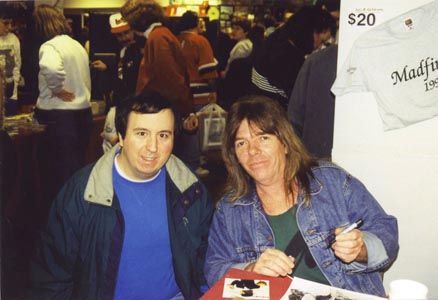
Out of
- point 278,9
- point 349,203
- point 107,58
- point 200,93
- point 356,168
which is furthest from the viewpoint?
point 278,9

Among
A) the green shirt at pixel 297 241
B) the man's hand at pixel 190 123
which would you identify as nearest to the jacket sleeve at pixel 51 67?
the man's hand at pixel 190 123

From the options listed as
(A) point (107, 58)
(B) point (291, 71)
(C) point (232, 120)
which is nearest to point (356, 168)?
(C) point (232, 120)

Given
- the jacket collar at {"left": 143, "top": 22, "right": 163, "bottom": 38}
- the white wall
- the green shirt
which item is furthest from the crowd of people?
the jacket collar at {"left": 143, "top": 22, "right": 163, "bottom": 38}

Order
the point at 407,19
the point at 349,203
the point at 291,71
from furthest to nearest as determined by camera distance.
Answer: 1. the point at 291,71
2. the point at 407,19
3. the point at 349,203

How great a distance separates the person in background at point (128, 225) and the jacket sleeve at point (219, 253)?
4.2 inches

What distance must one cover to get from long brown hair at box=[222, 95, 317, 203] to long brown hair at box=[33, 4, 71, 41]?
2471mm

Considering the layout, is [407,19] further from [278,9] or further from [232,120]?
[278,9]

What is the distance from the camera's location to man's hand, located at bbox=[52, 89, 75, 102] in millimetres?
3969

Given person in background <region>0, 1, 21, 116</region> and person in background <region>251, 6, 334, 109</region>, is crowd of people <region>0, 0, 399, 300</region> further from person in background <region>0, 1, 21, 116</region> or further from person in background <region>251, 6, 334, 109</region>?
person in background <region>0, 1, 21, 116</region>

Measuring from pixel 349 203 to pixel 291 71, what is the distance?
1785 millimetres

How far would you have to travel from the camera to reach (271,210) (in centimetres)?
180

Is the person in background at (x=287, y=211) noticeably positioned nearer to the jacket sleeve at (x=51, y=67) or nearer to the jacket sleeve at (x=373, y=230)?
the jacket sleeve at (x=373, y=230)

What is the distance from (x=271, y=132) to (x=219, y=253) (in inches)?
16.9

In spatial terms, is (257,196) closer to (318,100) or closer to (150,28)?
(318,100)
